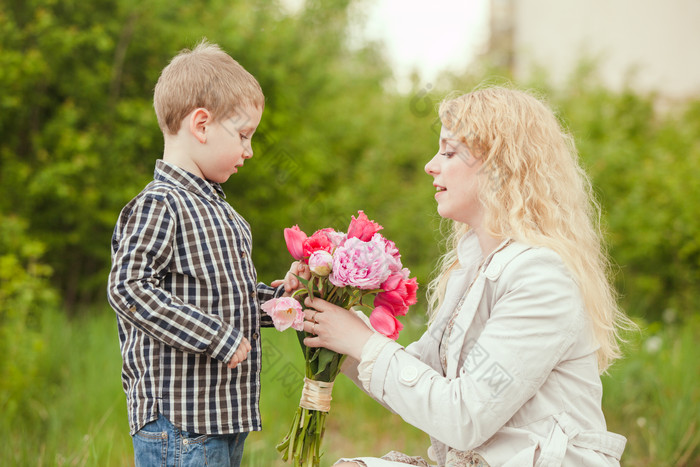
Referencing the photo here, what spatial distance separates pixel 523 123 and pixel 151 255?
125 centimetres

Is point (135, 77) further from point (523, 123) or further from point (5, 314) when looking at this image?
point (523, 123)

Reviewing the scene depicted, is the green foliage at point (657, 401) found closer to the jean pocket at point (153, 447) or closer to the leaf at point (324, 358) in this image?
the leaf at point (324, 358)

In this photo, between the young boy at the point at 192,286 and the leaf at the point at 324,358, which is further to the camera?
the leaf at the point at 324,358

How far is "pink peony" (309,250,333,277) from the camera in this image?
6.64 feet

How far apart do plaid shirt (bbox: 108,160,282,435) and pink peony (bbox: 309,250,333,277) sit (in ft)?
0.81

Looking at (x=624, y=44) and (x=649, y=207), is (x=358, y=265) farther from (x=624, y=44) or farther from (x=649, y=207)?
(x=624, y=44)

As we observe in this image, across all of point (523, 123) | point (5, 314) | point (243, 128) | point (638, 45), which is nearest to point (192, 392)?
point (243, 128)

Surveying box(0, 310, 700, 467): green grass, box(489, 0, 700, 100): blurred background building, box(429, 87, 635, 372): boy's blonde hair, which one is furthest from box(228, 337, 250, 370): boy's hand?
box(489, 0, 700, 100): blurred background building

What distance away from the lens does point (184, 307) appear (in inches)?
75.7

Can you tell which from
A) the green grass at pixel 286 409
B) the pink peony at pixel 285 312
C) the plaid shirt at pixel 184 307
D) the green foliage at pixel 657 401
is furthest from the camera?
the green foliage at pixel 657 401

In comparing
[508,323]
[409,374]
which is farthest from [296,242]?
[508,323]

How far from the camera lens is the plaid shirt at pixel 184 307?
1.91m

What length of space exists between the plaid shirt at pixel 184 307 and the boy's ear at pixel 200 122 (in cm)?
13

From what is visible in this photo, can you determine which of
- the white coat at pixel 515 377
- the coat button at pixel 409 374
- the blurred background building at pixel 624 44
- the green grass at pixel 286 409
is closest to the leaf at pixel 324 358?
the white coat at pixel 515 377
